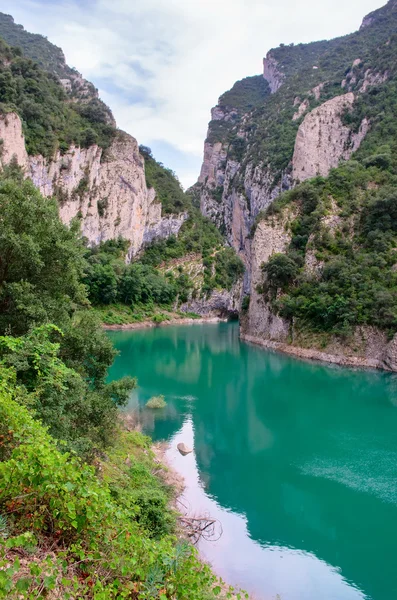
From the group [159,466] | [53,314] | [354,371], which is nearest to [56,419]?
[53,314]

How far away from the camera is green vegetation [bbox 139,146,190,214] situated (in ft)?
240

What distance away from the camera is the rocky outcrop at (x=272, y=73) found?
105262 mm

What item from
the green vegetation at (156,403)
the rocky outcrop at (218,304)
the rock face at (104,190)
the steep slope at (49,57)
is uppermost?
the steep slope at (49,57)

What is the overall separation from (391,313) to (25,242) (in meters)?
27.7

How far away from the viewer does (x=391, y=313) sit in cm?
3122

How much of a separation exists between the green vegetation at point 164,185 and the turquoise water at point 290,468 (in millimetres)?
46918

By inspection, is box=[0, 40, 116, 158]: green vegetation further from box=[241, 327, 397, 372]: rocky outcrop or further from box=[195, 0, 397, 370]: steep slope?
box=[241, 327, 397, 372]: rocky outcrop

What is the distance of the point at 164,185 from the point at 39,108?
2837cm

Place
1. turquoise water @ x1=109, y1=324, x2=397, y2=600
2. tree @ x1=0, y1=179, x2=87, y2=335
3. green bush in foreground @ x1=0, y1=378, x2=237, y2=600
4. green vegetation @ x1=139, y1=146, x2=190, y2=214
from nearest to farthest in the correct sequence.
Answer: green bush in foreground @ x1=0, y1=378, x2=237, y2=600
turquoise water @ x1=109, y1=324, x2=397, y2=600
tree @ x1=0, y1=179, x2=87, y2=335
green vegetation @ x1=139, y1=146, x2=190, y2=214

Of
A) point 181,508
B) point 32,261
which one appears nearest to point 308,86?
point 32,261

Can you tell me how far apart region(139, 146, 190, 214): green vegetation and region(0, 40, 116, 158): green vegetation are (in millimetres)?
14547

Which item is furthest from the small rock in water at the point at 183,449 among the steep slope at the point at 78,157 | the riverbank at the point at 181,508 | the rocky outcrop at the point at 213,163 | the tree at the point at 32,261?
the rocky outcrop at the point at 213,163

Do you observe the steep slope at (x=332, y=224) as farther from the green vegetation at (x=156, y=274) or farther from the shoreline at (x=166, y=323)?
the shoreline at (x=166, y=323)

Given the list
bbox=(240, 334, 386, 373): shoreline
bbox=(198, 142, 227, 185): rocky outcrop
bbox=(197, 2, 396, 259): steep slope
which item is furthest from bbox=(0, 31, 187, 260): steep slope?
bbox=(240, 334, 386, 373): shoreline
